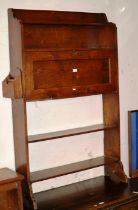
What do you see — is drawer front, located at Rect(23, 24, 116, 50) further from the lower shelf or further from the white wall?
the lower shelf

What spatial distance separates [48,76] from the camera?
2555mm

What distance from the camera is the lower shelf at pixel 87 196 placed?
8.39ft

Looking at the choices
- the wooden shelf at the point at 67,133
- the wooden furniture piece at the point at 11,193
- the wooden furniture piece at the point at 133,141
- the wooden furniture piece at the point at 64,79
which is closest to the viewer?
the wooden furniture piece at the point at 11,193

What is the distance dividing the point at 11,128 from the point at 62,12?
3.32ft

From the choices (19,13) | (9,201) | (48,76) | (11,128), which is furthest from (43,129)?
(19,13)

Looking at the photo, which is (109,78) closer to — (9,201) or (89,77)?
(89,77)

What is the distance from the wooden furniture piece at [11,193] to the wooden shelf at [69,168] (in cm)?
19

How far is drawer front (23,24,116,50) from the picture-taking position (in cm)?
247

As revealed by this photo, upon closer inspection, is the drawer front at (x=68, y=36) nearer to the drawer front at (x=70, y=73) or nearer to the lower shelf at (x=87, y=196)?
the drawer front at (x=70, y=73)

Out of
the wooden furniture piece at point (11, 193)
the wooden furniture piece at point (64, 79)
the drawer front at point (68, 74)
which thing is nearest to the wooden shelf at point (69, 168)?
the wooden furniture piece at point (64, 79)

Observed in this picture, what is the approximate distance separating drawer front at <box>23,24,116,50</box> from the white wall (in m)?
0.24

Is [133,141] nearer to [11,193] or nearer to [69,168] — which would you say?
[69,168]

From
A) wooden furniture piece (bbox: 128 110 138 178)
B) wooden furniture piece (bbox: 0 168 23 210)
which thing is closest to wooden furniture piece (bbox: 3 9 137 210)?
wooden furniture piece (bbox: 0 168 23 210)

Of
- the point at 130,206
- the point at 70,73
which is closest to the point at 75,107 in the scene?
the point at 70,73
